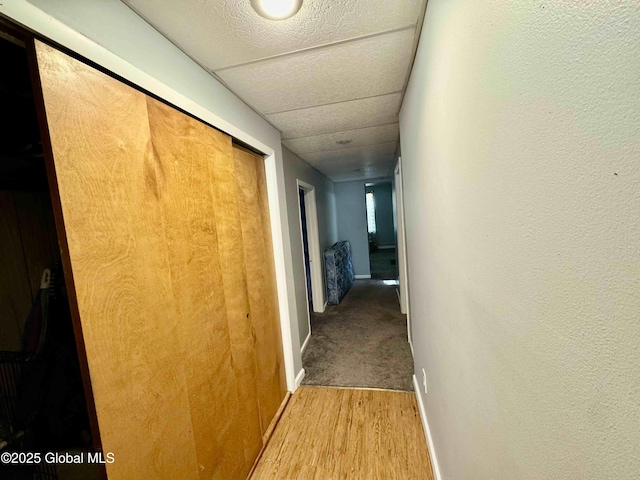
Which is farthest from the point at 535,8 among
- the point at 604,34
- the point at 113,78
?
the point at 113,78

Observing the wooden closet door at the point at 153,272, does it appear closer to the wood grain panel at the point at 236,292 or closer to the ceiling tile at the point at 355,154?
the wood grain panel at the point at 236,292

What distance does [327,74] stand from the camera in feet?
4.67

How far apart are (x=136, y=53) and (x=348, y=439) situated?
7.97 ft

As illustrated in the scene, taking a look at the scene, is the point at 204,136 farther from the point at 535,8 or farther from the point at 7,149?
the point at 535,8

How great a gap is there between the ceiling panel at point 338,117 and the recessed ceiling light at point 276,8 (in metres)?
0.86

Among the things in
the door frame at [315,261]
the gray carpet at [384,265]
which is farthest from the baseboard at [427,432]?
the gray carpet at [384,265]

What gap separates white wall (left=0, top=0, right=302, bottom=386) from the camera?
0.68 m

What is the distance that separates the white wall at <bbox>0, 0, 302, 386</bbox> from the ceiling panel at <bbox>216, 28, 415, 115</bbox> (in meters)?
0.15

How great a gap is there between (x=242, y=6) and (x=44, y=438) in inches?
85.1

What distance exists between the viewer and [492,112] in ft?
1.78

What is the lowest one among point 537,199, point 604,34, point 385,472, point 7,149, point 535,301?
point 385,472

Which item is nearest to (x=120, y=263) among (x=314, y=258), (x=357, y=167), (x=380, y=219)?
(x=314, y=258)

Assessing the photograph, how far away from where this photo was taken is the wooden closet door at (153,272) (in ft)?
→ 2.41

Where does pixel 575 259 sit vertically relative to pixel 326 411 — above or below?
above
